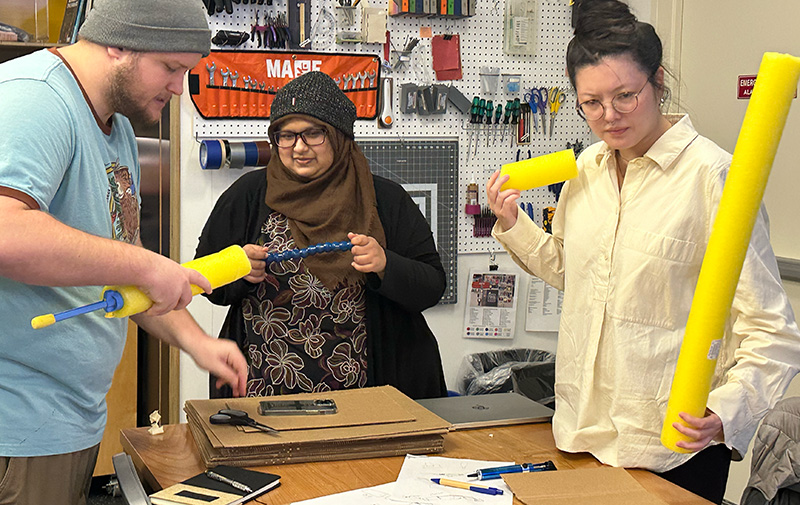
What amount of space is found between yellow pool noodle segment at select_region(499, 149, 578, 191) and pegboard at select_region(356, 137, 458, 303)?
186 centimetres

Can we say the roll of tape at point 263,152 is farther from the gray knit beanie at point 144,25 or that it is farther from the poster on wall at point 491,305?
the gray knit beanie at point 144,25

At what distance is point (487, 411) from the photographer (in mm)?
1870

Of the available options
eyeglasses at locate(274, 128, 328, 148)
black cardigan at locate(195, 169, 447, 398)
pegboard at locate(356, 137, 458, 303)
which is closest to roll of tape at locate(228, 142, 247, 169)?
pegboard at locate(356, 137, 458, 303)

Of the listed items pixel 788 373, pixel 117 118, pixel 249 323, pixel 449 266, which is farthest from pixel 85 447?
pixel 449 266

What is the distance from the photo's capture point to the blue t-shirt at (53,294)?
1.18 m

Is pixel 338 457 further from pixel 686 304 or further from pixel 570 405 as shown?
pixel 686 304

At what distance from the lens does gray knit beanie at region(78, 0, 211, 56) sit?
134 cm

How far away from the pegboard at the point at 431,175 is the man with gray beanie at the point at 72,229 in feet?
6.74

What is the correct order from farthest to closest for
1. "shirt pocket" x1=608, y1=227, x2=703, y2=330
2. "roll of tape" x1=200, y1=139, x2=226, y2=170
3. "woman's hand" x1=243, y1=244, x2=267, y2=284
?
"roll of tape" x1=200, y1=139, x2=226, y2=170, "woman's hand" x1=243, y1=244, x2=267, y2=284, "shirt pocket" x1=608, y1=227, x2=703, y2=330

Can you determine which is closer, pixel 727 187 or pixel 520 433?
pixel 727 187

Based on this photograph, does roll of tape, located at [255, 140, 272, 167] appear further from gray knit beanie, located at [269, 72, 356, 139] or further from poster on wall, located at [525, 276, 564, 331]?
poster on wall, located at [525, 276, 564, 331]

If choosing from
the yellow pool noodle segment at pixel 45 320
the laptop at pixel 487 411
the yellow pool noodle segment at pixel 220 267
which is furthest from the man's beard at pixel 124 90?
the laptop at pixel 487 411

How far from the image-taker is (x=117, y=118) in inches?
59.1

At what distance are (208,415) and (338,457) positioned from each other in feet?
0.92
